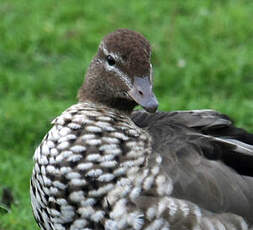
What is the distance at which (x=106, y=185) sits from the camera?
381 centimetres

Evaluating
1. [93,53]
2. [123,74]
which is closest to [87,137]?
[123,74]

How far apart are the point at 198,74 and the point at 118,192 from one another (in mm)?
3380

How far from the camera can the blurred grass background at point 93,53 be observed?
21.1 feet

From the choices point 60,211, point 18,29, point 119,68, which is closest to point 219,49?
point 18,29

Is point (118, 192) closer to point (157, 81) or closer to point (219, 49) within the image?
point (157, 81)

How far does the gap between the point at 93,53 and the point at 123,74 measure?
11.3 feet

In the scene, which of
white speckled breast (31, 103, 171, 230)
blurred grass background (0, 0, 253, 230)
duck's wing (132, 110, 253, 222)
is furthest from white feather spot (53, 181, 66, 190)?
blurred grass background (0, 0, 253, 230)

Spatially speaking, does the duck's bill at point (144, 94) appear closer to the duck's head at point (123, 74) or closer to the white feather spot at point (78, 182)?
the duck's head at point (123, 74)

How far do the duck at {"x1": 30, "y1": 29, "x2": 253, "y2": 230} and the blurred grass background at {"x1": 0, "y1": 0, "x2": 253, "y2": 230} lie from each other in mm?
1731

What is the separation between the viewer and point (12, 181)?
570cm

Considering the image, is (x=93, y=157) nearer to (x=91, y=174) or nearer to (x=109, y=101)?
(x=91, y=174)

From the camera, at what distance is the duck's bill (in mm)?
3887

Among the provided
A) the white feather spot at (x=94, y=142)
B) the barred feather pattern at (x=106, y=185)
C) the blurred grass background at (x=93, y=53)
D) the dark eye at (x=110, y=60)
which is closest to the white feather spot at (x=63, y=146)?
the barred feather pattern at (x=106, y=185)

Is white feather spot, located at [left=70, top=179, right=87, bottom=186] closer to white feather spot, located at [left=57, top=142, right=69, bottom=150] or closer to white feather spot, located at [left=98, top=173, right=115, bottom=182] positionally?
white feather spot, located at [left=98, top=173, right=115, bottom=182]
